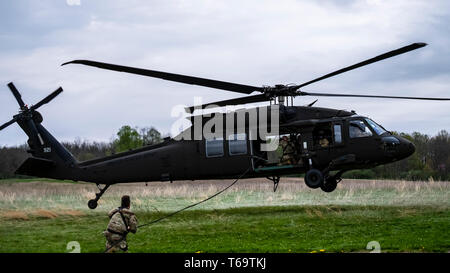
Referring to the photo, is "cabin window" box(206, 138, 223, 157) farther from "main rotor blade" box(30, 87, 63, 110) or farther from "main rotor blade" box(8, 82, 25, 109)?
"main rotor blade" box(8, 82, 25, 109)

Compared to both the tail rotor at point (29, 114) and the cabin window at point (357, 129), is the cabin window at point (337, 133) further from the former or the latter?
the tail rotor at point (29, 114)

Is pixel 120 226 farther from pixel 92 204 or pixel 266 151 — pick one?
pixel 92 204

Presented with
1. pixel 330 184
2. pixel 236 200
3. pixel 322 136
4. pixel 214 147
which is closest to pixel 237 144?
pixel 214 147

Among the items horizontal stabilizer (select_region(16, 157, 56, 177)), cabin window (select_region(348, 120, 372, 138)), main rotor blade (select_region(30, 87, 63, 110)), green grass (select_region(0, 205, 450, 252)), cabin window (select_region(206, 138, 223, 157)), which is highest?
main rotor blade (select_region(30, 87, 63, 110))

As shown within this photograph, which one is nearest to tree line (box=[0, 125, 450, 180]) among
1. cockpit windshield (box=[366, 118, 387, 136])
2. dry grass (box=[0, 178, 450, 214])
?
dry grass (box=[0, 178, 450, 214])

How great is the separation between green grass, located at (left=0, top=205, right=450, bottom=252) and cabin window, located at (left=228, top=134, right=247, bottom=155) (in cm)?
254

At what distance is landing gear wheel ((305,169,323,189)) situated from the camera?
62.1 ft

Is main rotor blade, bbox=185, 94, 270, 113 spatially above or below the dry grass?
above

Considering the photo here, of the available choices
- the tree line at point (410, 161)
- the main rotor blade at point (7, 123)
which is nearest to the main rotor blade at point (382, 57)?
the main rotor blade at point (7, 123)

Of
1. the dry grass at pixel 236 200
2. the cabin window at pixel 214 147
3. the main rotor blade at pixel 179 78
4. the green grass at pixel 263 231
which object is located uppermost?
the main rotor blade at pixel 179 78

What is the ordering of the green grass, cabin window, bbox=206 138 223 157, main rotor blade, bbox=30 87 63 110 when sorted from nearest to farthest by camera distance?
the green grass → cabin window, bbox=206 138 223 157 → main rotor blade, bbox=30 87 63 110

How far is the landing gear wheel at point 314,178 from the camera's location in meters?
18.9
